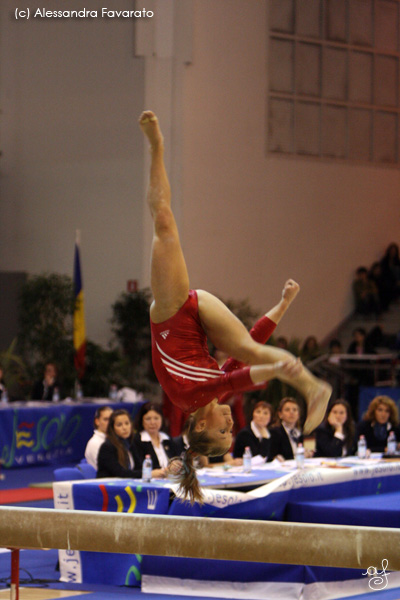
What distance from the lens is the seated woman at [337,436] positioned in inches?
340

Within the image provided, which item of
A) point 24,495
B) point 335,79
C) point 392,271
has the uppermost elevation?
point 335,79

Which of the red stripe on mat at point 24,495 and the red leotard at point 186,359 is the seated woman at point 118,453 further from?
the red leotard at point 186,359

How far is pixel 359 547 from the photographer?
14.1ft

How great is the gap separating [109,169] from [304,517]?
10.3m

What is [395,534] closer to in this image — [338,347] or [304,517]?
[304,517]

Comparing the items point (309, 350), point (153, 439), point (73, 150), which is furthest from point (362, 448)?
point (73, 150)

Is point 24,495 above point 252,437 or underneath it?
underneath

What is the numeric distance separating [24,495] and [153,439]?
264 centimetres

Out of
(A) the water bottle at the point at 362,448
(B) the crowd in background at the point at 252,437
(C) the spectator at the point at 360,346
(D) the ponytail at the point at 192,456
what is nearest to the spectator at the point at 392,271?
(C) the spectator at the point at 360,346

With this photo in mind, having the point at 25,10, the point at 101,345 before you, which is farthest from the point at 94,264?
the point at 25,10

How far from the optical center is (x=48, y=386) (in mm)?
13078

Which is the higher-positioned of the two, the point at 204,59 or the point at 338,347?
the point at 204,59

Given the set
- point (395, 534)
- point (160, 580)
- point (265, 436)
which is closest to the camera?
point (395, 534)

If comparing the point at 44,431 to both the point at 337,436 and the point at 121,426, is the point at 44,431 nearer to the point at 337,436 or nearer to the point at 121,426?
the point at 337,436
